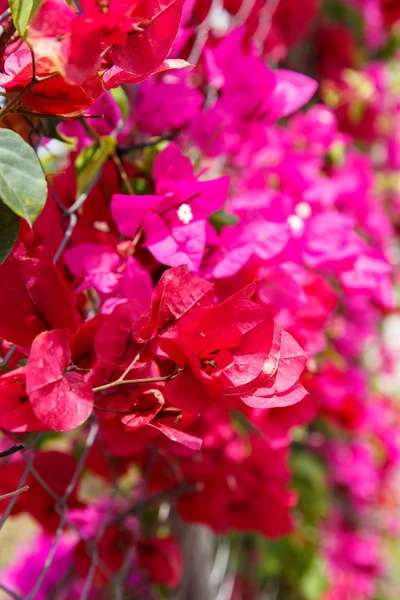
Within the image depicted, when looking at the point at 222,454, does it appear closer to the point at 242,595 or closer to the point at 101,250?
the point at 101,250

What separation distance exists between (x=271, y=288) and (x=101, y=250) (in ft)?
0.44

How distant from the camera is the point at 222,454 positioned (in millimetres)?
684

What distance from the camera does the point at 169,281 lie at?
1.07 ft

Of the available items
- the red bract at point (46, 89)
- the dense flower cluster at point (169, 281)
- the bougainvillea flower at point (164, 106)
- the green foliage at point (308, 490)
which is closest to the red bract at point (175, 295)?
the dense flower cluster at point (169, 281)

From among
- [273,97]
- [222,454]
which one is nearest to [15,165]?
[273,97]

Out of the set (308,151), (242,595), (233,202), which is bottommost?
(242,595)

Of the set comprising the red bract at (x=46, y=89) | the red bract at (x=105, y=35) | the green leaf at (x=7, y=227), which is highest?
the red bract at (x=105, y=35)

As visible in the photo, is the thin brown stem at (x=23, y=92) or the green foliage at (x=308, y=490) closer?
the thin brown stem at (x=23, y=92)

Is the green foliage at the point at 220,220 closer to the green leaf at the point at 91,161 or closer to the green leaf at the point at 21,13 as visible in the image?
the green leaf at the point at 91,161

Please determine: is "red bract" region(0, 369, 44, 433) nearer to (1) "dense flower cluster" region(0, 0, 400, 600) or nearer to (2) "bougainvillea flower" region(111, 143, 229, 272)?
(1) "dense flower cluster" region(0, 0, 400, 600)

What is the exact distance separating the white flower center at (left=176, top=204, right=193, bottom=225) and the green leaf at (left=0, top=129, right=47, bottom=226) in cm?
13

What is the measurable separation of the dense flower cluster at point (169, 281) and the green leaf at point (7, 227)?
0.08 feet

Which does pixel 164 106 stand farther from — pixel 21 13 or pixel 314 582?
pixel 314 582

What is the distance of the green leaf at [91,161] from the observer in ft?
1.47
